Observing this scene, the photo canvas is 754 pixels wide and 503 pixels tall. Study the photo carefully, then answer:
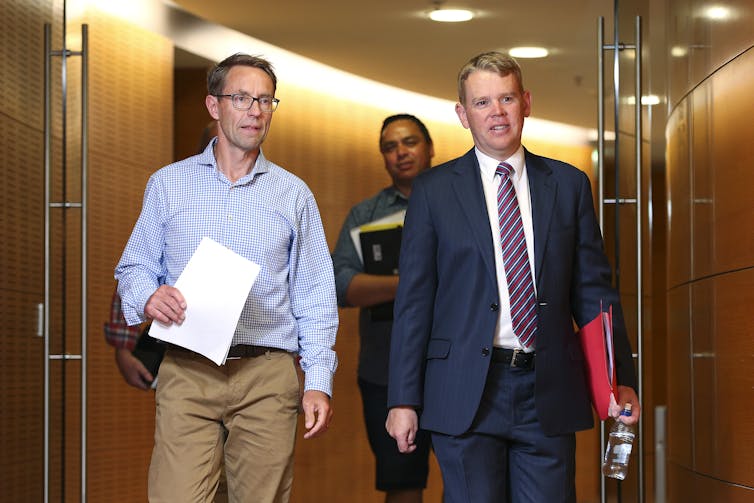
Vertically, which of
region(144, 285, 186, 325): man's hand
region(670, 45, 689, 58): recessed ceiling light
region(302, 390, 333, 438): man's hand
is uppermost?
region(670, 45, 689, 58): recessed ceiling light

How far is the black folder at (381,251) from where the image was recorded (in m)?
5.61

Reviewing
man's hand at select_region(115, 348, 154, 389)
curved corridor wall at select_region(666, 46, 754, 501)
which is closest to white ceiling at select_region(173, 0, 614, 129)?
curved corridor wall at select_region(666, 46, 754, 501)

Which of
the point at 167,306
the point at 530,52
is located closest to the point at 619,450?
the point at 167,306

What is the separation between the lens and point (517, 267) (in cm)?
351

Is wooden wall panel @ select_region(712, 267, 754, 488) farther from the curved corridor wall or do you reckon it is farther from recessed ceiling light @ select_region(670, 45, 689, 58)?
recessed ceiling light @ select_region(670, 45, 689, 58)

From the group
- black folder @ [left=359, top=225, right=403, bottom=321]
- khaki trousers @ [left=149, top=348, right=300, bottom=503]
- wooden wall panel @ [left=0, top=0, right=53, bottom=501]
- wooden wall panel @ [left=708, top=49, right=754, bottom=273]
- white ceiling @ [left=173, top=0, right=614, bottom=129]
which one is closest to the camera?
khaki trousers @ [left=149, top=348, right=300, bottom=503]

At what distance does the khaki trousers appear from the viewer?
355 centimetres

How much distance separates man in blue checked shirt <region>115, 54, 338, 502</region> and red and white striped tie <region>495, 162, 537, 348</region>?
1.98ft

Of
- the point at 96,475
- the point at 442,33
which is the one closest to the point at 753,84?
the point at 442,33

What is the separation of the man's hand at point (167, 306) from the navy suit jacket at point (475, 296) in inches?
24.9

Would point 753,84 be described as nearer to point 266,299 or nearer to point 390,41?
point 266,299

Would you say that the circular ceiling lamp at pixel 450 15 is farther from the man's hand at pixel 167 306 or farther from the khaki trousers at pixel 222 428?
the man's hand at pixel 167 306

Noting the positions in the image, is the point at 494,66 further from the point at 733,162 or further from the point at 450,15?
the point at 450,15

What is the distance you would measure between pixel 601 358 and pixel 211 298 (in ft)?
3.75
